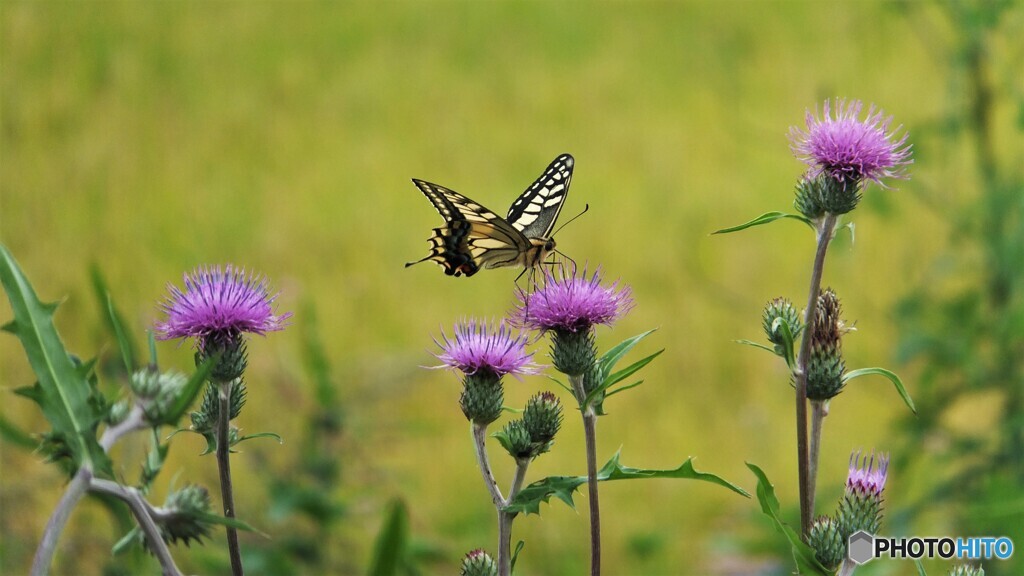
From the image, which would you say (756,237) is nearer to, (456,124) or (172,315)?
(456,124)

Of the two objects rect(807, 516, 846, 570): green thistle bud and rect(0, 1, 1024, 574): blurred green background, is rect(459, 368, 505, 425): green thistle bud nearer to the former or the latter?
rect(807, 516, 846, 570): green thistle bud

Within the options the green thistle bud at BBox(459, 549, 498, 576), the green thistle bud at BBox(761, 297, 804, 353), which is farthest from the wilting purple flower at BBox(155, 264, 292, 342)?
the green thistle bud at BBox(761, 297, 804, 353)

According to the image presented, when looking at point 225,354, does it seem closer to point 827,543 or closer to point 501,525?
point 501,525

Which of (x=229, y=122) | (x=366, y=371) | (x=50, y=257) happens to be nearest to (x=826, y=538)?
(x=366, y=371)

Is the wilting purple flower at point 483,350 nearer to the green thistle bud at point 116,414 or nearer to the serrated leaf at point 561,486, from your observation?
the serrated leaf at point 561,486

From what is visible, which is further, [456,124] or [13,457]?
[456,124]

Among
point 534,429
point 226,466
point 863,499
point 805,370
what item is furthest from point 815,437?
point 226,466

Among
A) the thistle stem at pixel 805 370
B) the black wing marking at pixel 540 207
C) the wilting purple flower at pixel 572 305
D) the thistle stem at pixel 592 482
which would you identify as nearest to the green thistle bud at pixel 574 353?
the wilting purple flower at pixel 572 305
